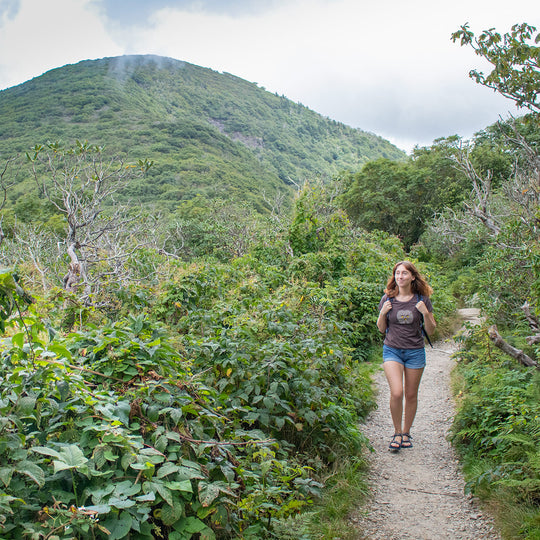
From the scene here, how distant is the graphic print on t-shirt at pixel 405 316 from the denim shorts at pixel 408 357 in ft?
0.90

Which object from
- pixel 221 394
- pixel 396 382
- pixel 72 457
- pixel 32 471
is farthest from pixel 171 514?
pixel 396 382

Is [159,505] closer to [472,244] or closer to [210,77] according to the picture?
[472,244]

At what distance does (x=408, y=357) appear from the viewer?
159 inches

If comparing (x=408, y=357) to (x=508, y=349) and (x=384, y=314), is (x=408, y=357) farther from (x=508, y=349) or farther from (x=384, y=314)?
(x=508, y=349)

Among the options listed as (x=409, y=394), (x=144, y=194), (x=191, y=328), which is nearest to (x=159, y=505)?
(x=191, y=328)

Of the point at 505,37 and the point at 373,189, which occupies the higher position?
the point at 373,189

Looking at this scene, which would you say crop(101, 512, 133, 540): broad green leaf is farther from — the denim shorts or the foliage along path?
the denim shorts

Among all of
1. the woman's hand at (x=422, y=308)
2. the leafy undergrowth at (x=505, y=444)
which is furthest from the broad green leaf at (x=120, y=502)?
the woman's hand at (x=422, y=308)

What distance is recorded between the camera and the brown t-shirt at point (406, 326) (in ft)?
13.2

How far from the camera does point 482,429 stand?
3.74 metres

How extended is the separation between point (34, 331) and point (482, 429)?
143 inches

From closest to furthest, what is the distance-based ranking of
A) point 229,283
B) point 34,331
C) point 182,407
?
point 34,331 < point 182,407 < point 229,283

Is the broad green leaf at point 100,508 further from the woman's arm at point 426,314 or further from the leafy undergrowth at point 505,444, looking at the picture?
the woman's arm at point 426,314

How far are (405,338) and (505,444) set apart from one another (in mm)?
1146
